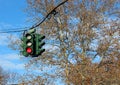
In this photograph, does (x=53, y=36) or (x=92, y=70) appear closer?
(x=92, y=70)

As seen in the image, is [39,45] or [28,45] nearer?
[39,45]

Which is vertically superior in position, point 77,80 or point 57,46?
point 57,46

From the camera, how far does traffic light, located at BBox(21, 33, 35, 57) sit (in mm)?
15344

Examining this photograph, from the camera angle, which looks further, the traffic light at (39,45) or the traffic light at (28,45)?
the traffic light at (28,45)

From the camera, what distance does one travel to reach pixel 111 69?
3250cm

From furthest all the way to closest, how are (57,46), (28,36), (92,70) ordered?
(57,46) < (92,70) < (28,36)

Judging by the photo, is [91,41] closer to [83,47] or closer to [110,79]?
[83,47]

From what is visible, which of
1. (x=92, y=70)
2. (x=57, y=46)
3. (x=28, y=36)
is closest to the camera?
(x=28, y=36)

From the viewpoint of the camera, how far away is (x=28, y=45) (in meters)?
15.5

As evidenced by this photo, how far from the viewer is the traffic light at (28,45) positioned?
15344mm

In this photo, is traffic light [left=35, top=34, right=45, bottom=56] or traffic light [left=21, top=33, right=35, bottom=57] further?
traffic light [left=21, top=33, right=35, bottom=57]

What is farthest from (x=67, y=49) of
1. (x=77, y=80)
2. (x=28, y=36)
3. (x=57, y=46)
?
(x=28, y=36)

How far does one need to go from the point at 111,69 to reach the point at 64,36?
5.18 metres

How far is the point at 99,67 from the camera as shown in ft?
107
